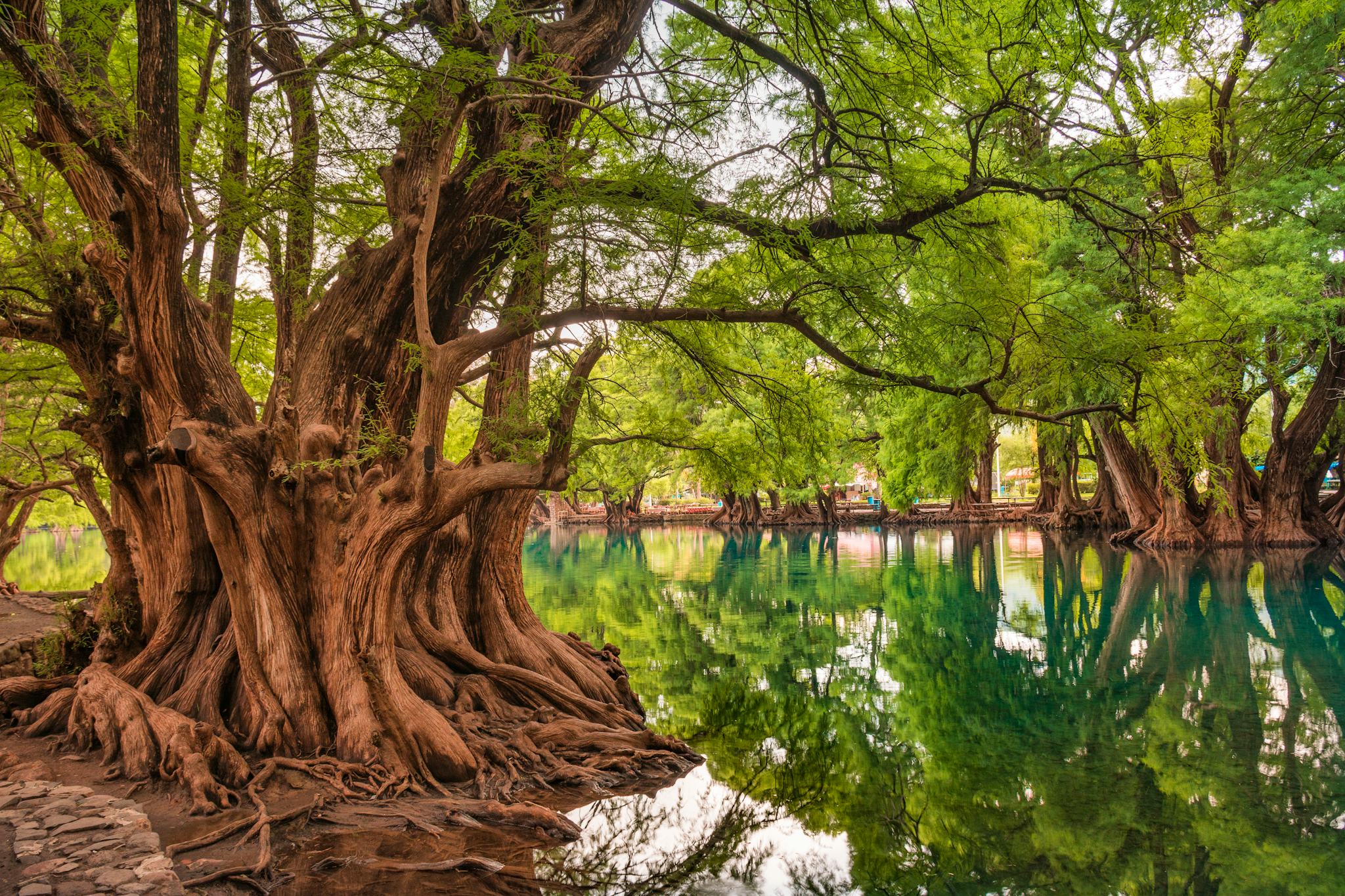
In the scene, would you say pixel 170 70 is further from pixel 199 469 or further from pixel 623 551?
Answer: pixel 623 551

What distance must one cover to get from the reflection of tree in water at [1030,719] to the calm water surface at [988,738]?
29 millimetres

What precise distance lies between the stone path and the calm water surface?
221 cm

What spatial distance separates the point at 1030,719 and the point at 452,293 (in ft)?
22.7

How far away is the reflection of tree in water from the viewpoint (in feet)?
17.6

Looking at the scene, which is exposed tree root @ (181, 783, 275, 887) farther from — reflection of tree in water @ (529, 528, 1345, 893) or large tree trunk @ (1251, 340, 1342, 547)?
large tree trunk @ (1251, 340, 1342, 547)

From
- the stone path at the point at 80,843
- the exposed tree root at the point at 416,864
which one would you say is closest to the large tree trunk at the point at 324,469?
the stone path at the point at 80,843

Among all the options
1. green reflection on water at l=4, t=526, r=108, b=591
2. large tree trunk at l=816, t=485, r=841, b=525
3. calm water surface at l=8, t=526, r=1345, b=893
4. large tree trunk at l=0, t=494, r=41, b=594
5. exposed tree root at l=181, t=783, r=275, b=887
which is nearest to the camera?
exposed tree root at l=181, t=783, r=275, b=887

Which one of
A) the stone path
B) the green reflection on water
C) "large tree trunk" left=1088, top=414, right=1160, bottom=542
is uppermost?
"large tree trunk" left=1088, top=414, right=1160, bottom=542

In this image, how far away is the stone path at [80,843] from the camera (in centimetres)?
387

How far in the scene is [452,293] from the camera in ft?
23.2

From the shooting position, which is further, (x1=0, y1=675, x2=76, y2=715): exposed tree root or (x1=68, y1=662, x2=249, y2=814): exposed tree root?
(x1=0, y1=675, x2=76, y2=715): exposed tree root

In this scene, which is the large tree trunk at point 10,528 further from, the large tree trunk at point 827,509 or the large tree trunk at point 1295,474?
the large tree trunk at point 827,509

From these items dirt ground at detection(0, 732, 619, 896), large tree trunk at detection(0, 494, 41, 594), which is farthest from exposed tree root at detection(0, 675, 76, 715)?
large tree trunk at detection(0, 494, 41, 594)

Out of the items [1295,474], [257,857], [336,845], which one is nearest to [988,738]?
[336,845]
